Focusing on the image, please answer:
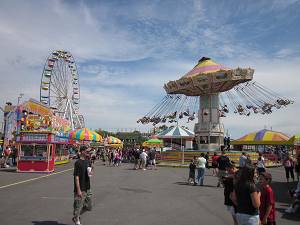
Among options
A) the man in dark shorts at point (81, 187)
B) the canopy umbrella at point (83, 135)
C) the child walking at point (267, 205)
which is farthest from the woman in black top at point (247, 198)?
the canopy umbrella at point (83, 135)

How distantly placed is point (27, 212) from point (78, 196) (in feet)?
6.39

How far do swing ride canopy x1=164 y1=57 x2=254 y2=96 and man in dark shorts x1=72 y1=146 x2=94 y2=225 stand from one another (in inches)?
726

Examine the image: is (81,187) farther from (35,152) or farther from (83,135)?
(83,135)

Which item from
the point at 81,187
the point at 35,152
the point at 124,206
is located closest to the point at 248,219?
the point at 81,187

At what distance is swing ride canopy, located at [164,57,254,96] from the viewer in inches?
819

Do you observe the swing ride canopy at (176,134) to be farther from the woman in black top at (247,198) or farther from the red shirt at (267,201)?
the woman in black top at (247,198)

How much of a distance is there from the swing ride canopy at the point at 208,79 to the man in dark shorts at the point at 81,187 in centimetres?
1845

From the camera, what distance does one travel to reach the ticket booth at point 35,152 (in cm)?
1347

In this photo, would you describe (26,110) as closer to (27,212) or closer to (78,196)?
(27,212)

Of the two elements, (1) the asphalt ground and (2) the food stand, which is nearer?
(1) the asphalt ground

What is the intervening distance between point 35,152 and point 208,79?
15.3 m

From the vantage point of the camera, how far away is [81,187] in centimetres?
463

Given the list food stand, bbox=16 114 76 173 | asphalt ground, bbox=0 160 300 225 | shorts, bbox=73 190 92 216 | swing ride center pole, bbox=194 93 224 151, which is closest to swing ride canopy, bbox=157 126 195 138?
swing ride center pole, bbox=194 93 224 151

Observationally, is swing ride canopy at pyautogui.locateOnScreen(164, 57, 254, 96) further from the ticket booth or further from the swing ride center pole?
the ticket booth
